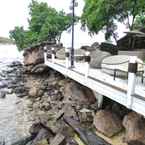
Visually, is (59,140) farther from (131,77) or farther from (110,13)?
(110,13)

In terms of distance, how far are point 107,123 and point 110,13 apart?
12.3 metres

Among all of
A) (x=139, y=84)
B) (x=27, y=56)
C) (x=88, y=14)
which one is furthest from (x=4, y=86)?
(x=139, y=84)

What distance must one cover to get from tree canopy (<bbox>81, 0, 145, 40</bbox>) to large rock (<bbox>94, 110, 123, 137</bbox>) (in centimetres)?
1084

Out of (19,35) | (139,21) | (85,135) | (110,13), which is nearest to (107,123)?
(85,135)

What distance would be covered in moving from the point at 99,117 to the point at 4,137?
14.4ft

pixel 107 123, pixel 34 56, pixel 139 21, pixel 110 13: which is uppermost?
pixel 110 13

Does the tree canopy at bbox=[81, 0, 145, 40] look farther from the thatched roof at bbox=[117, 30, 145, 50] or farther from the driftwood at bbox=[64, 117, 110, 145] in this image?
the driftwood at bbox=[64, 117, 110, 145]

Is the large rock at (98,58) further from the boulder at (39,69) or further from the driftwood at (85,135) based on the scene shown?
the boulder at (39,69)

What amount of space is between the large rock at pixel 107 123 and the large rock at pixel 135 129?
0.64 metres

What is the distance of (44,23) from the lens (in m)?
28.6

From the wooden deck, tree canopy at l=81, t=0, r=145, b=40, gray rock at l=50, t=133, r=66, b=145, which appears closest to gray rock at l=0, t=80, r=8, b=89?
tree canopy at l=81, t=0, r=145, b=40

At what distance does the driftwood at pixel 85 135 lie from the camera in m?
7.50

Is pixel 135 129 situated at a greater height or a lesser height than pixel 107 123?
greater

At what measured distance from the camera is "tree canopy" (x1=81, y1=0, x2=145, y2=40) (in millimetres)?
17453
